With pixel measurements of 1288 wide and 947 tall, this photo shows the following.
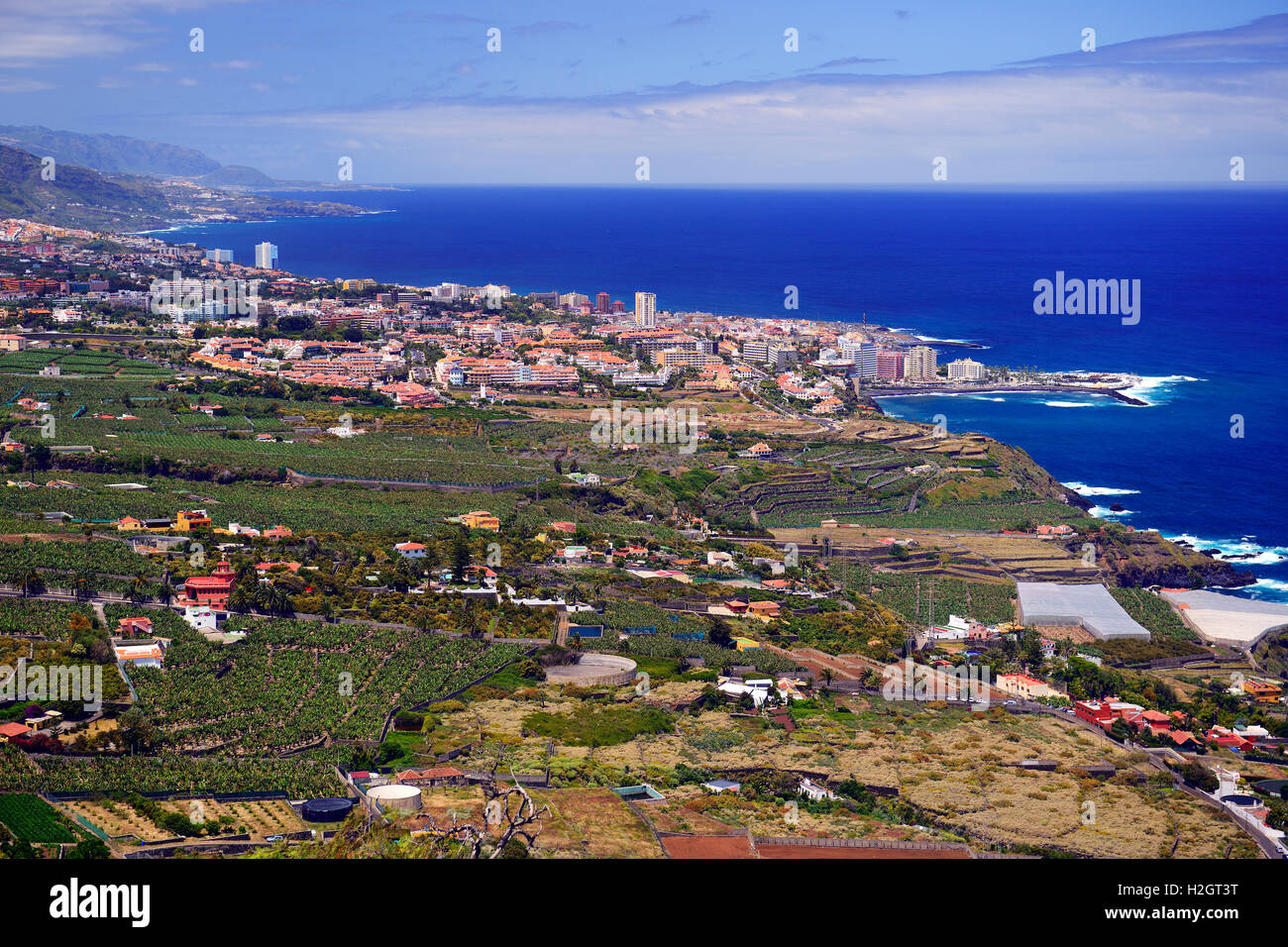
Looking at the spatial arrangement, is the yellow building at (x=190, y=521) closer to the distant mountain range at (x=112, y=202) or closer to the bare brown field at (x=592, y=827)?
the bare brown field at (x=592, y=827)

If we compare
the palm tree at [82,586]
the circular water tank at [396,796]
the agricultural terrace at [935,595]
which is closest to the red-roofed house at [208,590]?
the palm tree at [82,586]

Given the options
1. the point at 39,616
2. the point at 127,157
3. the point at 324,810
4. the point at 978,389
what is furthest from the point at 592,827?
the point at 127,157

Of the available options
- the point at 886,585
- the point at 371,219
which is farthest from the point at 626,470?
the point at 371,219

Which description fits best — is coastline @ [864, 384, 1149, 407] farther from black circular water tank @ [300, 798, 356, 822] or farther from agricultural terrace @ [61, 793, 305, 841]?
agricultural terrace @ [61, 793, 305, 841]
